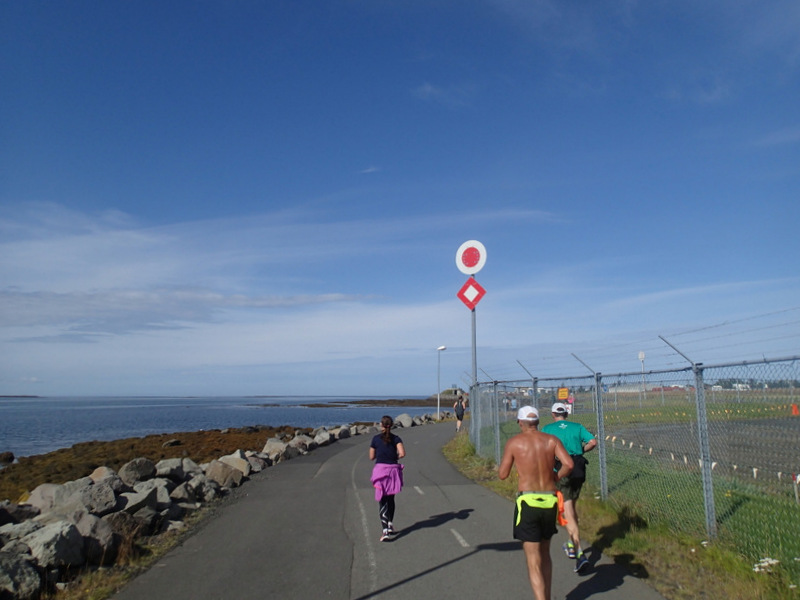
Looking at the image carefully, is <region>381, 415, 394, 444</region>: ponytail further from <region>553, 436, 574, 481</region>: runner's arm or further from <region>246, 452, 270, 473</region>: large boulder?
<region>246, 452, 270, 473</region>: large boulder

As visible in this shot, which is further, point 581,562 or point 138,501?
point 138,501

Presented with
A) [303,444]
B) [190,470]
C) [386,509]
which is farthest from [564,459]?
[303,444]

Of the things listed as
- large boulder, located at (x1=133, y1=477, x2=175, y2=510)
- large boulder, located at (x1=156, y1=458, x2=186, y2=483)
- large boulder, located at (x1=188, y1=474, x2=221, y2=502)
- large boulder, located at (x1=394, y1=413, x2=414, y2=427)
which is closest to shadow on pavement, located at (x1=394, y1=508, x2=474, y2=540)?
large boulder, located at (x1=133, y1=477, x2=175, y2=510)

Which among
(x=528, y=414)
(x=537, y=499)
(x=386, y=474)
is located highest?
(x=528, y=414)

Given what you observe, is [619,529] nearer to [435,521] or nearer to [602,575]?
[602,575]

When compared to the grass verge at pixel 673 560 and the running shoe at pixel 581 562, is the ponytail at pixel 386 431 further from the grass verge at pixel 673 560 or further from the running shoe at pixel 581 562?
the running shoe at pixel 581 562

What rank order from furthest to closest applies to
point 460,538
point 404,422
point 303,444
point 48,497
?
point 404,422 < point 303,444 < point 48,497 < point 460,538

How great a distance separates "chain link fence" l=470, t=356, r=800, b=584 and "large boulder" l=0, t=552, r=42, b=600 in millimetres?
7632

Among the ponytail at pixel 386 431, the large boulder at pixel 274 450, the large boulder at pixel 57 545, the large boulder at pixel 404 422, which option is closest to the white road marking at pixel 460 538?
the ponytail at pixel 386 431

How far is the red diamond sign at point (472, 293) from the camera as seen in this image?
17872 mm

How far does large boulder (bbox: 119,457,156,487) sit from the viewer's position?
1461 centimetres

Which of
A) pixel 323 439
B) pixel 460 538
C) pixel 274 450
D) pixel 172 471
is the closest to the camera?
pixel 460 538

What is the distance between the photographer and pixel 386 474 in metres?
9.15

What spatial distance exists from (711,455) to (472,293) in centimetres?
1061
